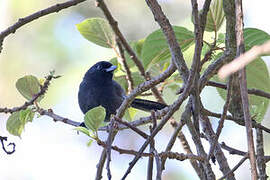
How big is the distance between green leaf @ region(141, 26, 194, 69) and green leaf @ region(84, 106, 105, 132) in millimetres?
677

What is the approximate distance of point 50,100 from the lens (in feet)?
23.8

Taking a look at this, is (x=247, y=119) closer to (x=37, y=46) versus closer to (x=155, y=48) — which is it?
(x=155, y=48)

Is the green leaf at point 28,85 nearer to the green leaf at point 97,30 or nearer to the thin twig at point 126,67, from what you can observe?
the green leaf at point 97,30

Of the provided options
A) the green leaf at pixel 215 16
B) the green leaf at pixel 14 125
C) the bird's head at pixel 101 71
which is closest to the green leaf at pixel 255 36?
the green leaf at pixel 215 16

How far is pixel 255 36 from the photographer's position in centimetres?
265

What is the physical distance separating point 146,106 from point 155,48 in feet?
4.91

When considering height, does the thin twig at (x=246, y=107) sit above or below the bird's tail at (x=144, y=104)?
below

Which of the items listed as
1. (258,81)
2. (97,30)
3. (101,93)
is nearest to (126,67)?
(97,30)

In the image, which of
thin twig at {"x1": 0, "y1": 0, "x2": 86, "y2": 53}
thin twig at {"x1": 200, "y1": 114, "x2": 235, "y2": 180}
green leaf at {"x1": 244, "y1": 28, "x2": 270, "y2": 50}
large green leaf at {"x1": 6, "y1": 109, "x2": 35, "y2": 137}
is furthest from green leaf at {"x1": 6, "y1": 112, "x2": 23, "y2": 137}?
green leaf at {"x1": 244, "y1": 28, "x2": 270, "y2": 50}

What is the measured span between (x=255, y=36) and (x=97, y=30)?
3.90 feet

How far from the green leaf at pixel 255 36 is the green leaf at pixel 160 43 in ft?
1.14

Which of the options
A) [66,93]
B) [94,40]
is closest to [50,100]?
[66,93]

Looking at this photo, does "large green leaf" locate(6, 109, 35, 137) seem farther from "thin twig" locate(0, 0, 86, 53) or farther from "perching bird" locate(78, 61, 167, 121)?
"perching bird" locate(78, 61, 167, 121)

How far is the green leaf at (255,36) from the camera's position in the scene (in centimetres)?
263
